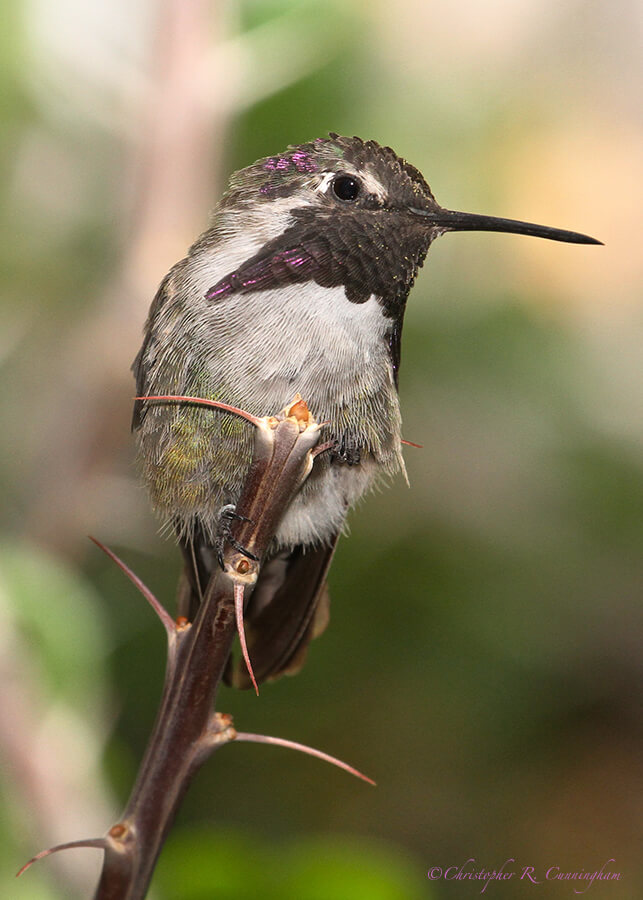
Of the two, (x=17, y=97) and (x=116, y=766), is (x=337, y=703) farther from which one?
(x=17, y=97)

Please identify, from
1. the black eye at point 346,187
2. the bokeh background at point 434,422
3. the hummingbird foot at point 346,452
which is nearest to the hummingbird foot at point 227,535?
the hummingbird foot at point 346,452

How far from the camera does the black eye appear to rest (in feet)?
4.47

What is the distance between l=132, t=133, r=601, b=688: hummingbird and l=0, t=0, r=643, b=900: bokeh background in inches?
42.6

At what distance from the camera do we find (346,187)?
1365 mm

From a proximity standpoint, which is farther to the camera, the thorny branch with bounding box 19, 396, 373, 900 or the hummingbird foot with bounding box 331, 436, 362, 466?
the hummingbird foot with bounding box 331, 436, 362, 466

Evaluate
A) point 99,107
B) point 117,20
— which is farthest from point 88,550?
point 117,20

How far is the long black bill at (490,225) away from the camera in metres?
1.20

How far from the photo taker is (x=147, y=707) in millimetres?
3402

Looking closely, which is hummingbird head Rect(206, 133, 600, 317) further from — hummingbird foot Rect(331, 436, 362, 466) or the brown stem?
the brown stem

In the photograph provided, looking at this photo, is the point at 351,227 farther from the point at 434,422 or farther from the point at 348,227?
the point at 434,422

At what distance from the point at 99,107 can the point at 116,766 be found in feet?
6.74

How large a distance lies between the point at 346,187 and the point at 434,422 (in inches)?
106

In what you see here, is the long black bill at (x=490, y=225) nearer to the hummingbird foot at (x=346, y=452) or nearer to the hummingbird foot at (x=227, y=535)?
the hummingbird foot at (x=346, y=452)

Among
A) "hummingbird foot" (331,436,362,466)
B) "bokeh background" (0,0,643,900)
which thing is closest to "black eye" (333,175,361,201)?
"hummingbird foot" (331,436,362,466)
